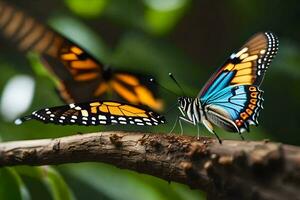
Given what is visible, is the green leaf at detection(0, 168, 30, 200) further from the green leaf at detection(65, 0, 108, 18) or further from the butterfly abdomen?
the green leaf at detection(65, 0, 108, 18)

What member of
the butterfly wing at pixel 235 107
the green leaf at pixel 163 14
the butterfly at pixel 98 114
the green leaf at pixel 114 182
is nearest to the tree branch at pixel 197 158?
the butterfly at pixel 98 114

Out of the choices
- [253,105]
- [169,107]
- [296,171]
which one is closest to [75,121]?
[253,105]

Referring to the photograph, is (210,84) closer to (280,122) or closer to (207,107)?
(207,107)

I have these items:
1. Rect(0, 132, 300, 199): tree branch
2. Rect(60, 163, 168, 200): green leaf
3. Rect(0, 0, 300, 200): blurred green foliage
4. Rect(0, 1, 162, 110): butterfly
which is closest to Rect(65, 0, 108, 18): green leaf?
Rect(0, 0, 300, 200): blurred green foliage

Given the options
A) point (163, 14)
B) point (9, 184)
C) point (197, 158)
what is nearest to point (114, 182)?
point (9, 184)

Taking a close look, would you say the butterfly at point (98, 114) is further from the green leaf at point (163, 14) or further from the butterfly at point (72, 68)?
the green leaf at point (163, 14)
